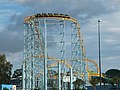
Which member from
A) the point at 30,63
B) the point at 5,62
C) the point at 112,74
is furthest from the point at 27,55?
the point at 5,62

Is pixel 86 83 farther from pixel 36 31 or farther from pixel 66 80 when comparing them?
pixel 36 31

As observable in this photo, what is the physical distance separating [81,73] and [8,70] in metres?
34.1

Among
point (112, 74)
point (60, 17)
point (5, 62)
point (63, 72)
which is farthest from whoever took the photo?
point (5, 62)

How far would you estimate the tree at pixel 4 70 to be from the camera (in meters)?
106

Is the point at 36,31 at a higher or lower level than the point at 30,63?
higher

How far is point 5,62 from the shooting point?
354ft

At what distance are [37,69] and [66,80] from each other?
21.8ft

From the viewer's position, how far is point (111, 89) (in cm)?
7694

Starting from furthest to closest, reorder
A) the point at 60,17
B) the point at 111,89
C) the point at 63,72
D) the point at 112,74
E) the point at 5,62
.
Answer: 1. the point at 5,62
2. the point at 112,74
3. the point at 111,89
4. the point at 63,72
5. the point at 60,17

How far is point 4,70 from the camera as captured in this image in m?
107

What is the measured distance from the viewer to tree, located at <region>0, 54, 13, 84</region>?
349 feet

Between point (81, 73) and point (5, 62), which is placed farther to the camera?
point (5, 62)

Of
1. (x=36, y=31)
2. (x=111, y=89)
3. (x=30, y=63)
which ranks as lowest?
(x=111, y=89)

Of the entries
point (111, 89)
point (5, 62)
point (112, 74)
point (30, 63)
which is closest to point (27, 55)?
point (30, 63)
